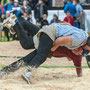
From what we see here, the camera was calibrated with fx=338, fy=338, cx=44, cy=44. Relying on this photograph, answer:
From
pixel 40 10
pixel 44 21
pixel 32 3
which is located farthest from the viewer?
pixel 32 3

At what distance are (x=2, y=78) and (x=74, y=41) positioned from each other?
1.45 metres

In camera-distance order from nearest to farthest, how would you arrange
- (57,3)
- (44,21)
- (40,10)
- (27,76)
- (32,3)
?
(27,76)
(44,21)
(40,10)
(57,3)
(32,3)

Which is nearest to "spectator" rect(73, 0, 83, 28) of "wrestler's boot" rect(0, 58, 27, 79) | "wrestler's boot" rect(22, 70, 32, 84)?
"wrestler's boot" rect(0, 58, 27, 79)

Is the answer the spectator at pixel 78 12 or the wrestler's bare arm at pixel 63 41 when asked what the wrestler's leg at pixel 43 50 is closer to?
the wrestler's bare arm at pixel 63 41

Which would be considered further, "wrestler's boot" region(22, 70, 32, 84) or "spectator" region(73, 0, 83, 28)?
"spectator" region(73, 0, 83, 28)

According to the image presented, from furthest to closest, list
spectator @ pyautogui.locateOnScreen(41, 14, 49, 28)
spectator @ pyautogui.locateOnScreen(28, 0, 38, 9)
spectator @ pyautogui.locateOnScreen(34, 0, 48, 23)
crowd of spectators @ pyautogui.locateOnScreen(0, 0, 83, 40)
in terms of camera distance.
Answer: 1. spectator @ pyautogui.locateOnScreen(28, 0, 38, 9)
2. spectator @ pyautogui.locateOnScreen(34, 0, 48, 23)
3. spectator @ pyautogui.locateOnScreen(41, 14, 49, 28)
4. crowd of spectators @ pyautogui.locateOnScreen(0, 0, 83, 40)

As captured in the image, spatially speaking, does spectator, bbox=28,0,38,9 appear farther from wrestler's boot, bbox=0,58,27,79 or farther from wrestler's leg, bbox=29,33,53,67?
wrestler's leg, bbox=29,33,53,67

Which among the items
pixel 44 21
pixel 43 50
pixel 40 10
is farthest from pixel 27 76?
pixel 40 10

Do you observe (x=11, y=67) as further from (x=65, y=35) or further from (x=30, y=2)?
(x=30, y=2)

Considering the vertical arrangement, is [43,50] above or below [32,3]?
above

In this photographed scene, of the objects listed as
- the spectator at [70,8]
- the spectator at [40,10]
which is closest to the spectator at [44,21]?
the spectator at [40,10]

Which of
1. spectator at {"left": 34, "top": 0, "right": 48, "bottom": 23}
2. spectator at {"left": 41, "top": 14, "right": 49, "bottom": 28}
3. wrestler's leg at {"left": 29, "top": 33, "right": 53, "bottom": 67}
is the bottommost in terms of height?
spectator at {"left": 41, "top": 14, "right": 49, "bottom": 28}

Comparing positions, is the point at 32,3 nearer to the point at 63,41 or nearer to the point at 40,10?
the point at 40,10

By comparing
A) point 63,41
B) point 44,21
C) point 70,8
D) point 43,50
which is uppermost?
point 63,41
